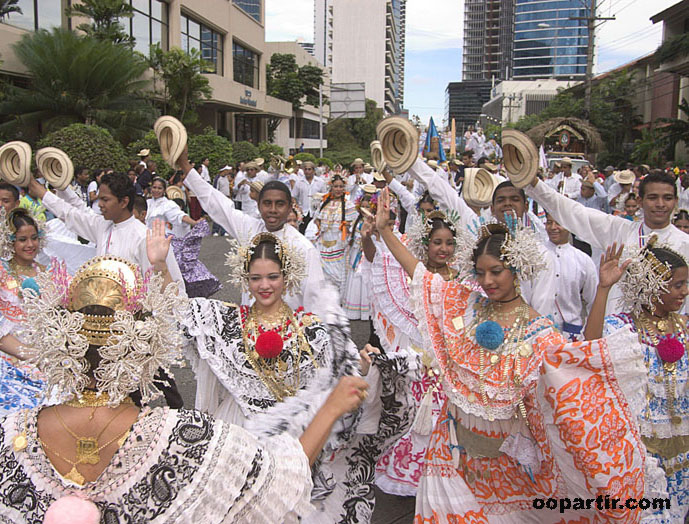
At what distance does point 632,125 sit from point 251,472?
42.3 meters

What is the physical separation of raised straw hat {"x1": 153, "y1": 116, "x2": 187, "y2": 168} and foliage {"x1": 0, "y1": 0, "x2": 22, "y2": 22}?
66.7 feet

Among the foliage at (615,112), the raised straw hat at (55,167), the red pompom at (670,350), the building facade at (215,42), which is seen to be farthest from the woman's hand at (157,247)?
the foliage at (615,112)

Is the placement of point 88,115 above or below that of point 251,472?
above

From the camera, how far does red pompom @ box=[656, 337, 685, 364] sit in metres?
3.45

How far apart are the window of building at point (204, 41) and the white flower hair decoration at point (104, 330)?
30.8 m

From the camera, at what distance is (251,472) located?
5.96 feet

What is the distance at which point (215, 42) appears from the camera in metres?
37.2

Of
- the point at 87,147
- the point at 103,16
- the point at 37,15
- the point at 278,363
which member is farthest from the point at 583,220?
the point at 103,16

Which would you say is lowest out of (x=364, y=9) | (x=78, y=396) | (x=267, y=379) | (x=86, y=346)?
(x=267, y=379)

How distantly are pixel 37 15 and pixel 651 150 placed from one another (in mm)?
27036

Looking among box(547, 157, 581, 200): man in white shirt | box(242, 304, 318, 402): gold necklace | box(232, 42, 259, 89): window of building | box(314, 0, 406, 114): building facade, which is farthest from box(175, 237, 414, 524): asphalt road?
box(314, 0, 406, 114): building facade

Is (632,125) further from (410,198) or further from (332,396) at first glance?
(332,396)

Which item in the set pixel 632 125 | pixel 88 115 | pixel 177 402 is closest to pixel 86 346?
pixel 177 402

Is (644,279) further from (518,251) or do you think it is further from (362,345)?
(362,345)
